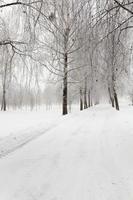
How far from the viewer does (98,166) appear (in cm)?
413

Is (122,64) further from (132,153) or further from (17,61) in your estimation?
(17,61)

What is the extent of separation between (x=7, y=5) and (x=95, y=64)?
2.64 metres

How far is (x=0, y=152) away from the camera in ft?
17.9

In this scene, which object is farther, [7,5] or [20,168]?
[7,5]

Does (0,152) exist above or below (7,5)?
below

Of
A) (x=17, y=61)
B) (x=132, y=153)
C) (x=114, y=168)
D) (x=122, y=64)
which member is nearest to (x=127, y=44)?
(x=122, y=64)

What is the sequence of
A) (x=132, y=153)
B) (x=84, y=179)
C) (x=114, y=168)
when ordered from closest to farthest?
(x=84, y=179) → (x=114, y=168) → (x=132, y=153)

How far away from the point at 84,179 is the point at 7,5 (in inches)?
176

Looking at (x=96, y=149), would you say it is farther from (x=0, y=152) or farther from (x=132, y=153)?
(x=0, y=152)

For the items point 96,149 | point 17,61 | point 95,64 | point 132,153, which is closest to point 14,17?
point 17,61

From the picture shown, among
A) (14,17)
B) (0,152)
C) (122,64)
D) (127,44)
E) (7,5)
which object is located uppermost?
(7,5)

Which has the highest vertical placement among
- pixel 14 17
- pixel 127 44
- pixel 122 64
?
pixel 14 17

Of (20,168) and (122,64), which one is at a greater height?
(122,64)

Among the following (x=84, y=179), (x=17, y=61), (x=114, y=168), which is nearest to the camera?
(x=84, y=179)
